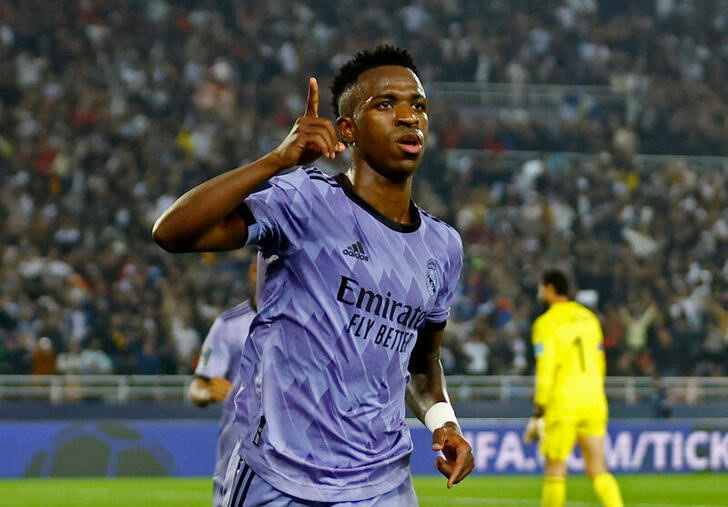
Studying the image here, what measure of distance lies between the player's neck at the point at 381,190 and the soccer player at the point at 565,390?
733cm

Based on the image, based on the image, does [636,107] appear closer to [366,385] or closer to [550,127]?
[550,127]

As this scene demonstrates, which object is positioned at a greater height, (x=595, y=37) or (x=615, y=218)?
(x=595, y=37)

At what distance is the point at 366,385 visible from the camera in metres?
4.13

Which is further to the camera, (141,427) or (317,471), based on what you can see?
(141,427)

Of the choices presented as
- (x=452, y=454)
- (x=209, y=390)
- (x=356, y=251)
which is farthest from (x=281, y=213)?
(x=209, y=390)

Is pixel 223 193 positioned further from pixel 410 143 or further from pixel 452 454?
pixel 452 454

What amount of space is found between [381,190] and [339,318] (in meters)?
0.45

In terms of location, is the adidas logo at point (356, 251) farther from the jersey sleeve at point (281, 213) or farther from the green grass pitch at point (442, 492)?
the green grass pitch at point (442, 492)

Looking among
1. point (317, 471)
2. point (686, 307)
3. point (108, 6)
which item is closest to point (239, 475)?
point (317, 471)

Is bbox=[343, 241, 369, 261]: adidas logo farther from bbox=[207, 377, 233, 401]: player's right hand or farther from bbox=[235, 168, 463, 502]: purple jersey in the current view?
bbox=[207, 377, 233, 401]: player's right hand

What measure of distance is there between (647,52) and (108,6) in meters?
10.9

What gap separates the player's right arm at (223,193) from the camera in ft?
12.3

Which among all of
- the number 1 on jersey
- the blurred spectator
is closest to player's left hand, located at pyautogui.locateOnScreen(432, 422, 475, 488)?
the number 1 on jersey

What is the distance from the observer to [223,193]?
3.74 meters
